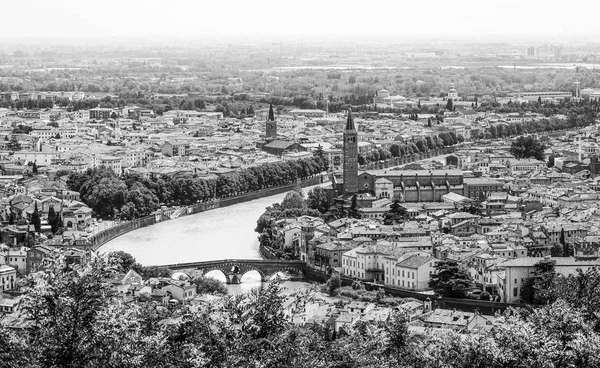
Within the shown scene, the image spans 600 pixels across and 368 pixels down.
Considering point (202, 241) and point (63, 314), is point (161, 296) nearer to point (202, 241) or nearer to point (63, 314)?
point (202, 241)

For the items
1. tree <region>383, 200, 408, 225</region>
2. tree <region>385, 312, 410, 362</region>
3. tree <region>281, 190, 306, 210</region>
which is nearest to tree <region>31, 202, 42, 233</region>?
tree <region>281, 190, 306, 210</region>

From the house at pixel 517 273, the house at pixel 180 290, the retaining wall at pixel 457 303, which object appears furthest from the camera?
the house at pixel 517 273

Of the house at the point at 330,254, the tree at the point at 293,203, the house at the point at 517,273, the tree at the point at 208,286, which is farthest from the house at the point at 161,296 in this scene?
the tree at the point at 293,203

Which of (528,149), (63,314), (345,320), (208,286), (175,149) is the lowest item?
(175,149)

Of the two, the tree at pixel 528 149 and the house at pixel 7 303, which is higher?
the house at pixel 7 303

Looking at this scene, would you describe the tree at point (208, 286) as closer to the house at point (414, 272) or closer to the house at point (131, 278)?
the house at point (131, 278)

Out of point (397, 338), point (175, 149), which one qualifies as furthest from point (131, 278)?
point (175, 149)
